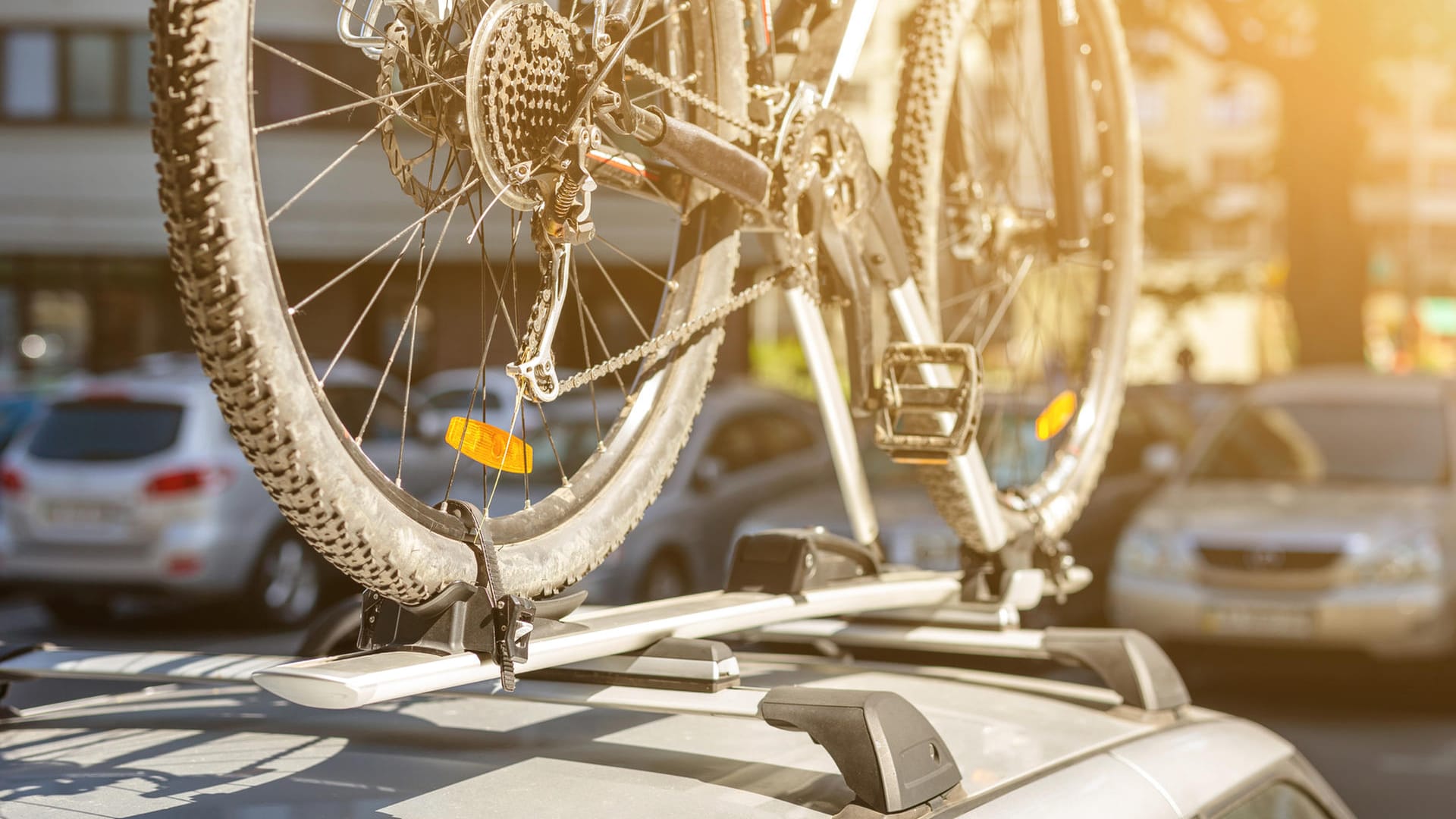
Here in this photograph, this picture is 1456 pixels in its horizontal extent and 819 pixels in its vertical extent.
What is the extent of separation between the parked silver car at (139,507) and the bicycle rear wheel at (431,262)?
31.4 feet

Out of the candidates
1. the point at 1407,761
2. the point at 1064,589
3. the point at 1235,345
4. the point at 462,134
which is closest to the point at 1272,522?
the point at 1407,761

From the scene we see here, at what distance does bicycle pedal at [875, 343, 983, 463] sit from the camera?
3.00 m

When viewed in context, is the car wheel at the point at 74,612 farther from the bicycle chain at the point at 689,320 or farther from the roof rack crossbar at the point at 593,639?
the roof rack crossbar at the point at 593,639

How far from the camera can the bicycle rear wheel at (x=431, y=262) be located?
1740 millimetres

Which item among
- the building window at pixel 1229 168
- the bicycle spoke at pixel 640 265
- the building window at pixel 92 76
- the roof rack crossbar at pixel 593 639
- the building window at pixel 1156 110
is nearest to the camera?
the roof rack crossbar at pixel 593 639

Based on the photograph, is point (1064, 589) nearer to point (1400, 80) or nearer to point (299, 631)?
point (299, 631)

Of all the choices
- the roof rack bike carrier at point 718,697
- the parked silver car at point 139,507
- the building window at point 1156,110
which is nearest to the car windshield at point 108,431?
the parked silver car at point 139,507

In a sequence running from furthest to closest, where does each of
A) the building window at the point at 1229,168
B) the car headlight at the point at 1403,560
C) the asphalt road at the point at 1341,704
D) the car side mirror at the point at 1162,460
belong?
the building window at the point at 1229,168 → the car side mirror at the point at 1162,460 → the car headlight at the point at 1403,560 → the asphalt road at the point at 1341,704

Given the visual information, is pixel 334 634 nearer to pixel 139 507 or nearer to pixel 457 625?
pixel 457 625

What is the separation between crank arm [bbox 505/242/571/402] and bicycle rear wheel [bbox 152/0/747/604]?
0.09 ft

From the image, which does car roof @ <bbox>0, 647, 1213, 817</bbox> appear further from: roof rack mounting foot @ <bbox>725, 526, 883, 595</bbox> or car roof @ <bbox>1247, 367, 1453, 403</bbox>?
car roof @ <bbox>1247, 367, 1453, 403</bbox>

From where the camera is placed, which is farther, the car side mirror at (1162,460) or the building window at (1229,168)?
the building window at (1229,168)

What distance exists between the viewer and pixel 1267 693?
9.73 m

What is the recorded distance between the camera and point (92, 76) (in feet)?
107
